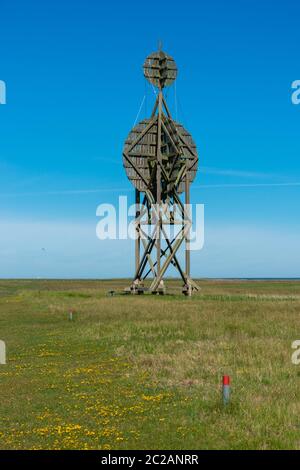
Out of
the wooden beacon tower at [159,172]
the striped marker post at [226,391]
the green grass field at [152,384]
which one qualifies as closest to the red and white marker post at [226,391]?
the striped marker post at [226,391]

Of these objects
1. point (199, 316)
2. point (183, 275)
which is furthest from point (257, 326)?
point (183, 275)

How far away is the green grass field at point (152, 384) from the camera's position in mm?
11461

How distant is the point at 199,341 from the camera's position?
76.7ft

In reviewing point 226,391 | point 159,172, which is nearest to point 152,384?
point 226,391

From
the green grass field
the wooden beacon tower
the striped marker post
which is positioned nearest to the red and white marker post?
the striped marker post

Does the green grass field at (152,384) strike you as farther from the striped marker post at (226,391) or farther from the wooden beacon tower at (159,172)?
the wooden beacon tower at (159,172)

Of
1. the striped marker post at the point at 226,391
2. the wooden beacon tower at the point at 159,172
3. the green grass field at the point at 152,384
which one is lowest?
the green grass field at the point at 152,384

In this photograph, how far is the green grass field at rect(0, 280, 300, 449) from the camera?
1146cm

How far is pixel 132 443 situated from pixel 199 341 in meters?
12.6

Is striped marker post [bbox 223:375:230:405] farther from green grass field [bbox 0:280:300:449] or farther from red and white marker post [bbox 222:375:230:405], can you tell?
green grass field [bbox 0:280:300:449]

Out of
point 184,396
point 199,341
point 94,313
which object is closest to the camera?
point 184,396
